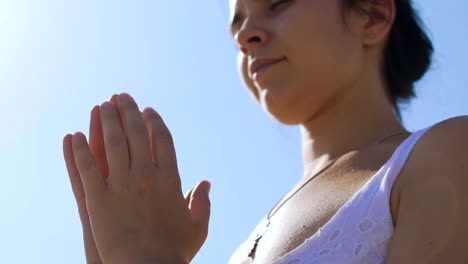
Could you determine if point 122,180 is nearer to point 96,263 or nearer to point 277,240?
point 96,263

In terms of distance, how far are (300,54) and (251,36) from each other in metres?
0.16

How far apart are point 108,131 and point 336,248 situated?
0.56 meters

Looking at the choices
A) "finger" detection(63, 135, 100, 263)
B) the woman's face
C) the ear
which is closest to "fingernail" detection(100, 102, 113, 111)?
"finger" detection(63, 135, 100, 263)

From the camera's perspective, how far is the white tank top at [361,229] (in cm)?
153

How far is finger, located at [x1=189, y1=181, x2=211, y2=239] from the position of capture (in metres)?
1.68

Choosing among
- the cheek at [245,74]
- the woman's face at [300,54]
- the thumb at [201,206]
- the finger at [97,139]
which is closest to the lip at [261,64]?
the woman's face at [300,54]

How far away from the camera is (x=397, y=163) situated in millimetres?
1582

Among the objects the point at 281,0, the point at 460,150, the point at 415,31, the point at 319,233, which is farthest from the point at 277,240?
the point at 415,31

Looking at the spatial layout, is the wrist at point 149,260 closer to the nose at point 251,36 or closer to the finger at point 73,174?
the finger at point 73,174

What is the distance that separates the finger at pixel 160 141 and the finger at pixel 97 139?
0.39 feet

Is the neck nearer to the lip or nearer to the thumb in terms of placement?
the lip

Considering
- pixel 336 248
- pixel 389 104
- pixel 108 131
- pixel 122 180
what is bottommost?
pixel 336 248

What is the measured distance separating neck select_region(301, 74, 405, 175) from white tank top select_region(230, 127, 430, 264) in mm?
369

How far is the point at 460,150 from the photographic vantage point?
4.98 feet
